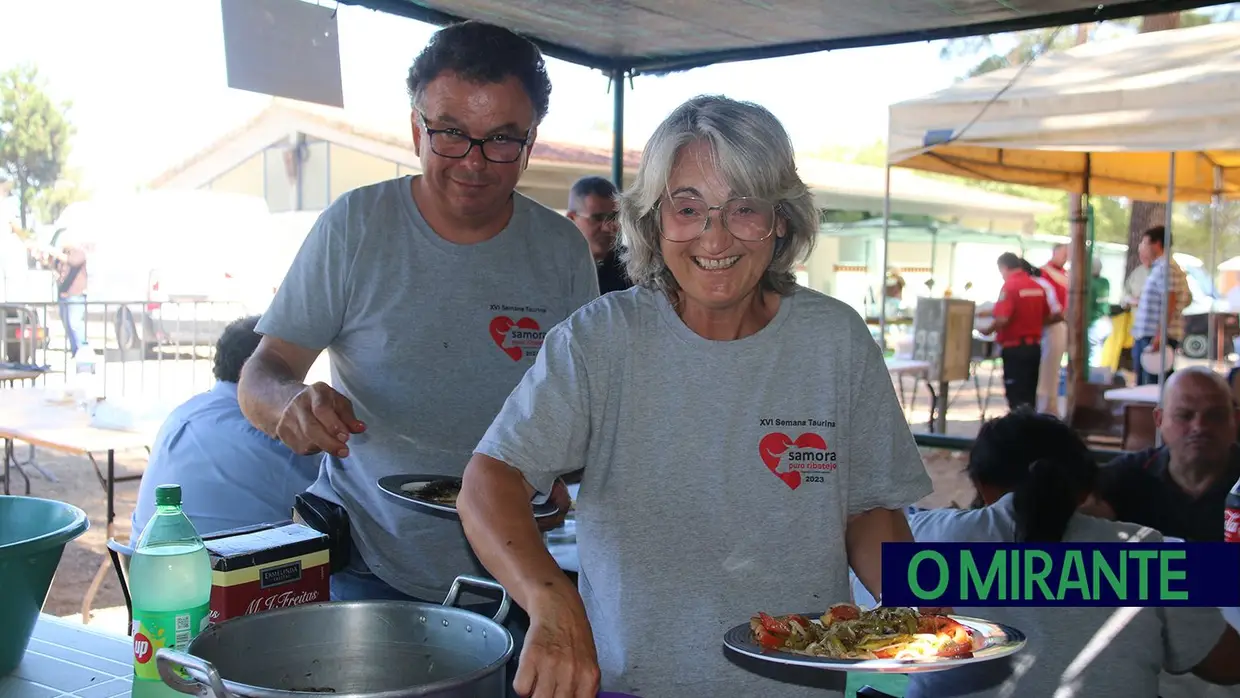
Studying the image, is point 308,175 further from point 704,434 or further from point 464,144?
point 704,434

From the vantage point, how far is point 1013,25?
3688mm

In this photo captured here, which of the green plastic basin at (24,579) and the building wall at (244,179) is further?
the building wall at (244,179)

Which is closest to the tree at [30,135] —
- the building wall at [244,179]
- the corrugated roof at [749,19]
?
the building wall at [244,179]

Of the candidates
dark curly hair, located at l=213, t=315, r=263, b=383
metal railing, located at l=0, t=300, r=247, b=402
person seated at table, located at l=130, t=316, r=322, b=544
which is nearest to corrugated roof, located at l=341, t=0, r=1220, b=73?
dark curly hair, located at l=213, t=315, r=263, b=383

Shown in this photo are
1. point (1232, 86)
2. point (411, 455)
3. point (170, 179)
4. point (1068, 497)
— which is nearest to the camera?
point (411, 455)

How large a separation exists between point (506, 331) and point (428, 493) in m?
0.37

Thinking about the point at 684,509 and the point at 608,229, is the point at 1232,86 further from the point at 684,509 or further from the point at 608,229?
the point at 684,509

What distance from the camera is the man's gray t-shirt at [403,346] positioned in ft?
6.54

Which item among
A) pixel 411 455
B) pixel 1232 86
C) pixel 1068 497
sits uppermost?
pixel 1232 86

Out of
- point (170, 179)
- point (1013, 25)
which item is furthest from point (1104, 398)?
point (170, 179)

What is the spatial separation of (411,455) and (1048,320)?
31.4 ft

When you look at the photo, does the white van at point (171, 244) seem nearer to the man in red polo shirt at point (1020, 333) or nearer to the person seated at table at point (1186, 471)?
the man in red polo shirt at point (1020, 333)

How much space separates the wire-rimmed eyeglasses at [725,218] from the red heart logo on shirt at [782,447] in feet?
0.96

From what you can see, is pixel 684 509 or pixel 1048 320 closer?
pixel 684 509
